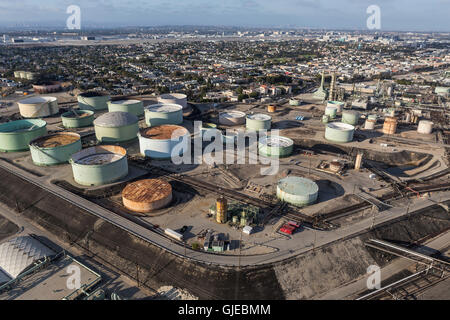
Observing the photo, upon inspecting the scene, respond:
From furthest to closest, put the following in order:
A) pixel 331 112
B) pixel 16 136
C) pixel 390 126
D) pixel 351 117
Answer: pixel 331 112 → pixel 351 117 → pixel 390 126 → pixel 16 136

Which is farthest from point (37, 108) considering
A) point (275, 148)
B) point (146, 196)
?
point (275, 148)

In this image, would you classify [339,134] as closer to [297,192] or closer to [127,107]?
[297,192]

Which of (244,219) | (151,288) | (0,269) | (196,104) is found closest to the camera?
(151,288)

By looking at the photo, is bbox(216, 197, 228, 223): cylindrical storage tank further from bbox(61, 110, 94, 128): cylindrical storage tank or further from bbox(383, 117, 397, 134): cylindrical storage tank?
bbox(383, 117, 397, 134): cylindrical storage tank

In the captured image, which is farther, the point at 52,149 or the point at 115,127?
the point at 115,127

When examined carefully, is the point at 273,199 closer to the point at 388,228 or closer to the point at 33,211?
the point at 388,228

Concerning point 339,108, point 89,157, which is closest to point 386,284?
point 89,157

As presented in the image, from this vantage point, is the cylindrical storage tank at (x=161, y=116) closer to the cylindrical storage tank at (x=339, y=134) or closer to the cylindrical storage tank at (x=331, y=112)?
the cylindrical storage tank at (x=339, y=134)

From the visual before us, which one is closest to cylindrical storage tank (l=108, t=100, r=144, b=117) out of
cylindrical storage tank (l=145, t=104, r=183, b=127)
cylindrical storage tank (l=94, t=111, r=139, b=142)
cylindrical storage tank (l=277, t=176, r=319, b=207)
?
cylindrical storage tank (l=145, t=104, r=183, b=127)
